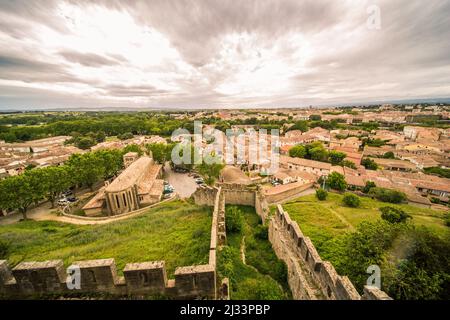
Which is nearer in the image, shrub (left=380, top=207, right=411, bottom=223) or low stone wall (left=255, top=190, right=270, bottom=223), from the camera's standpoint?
low stone wall (left=255, top=190, right=270, bottom=223)

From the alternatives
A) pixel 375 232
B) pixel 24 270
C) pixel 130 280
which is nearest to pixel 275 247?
pixel 375 232

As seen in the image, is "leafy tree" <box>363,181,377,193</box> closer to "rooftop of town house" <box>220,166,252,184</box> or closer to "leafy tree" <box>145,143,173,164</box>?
"rooftop of town house" <box>220,166,252,184</box>

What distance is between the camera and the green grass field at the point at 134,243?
991 cm

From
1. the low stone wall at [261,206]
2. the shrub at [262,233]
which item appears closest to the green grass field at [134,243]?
the shrub at [262,233]

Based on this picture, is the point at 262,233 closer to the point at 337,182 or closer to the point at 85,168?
the point at 337,182

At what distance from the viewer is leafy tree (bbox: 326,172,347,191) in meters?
35.8

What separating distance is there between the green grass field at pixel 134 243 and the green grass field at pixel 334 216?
1351 centimetres

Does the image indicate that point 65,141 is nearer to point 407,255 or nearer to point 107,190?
point 107,190

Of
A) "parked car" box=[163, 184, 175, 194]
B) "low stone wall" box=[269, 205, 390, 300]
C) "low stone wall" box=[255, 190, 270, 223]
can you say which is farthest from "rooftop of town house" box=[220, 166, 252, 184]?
"low stone wall" box=[269, 205, 390, 300]

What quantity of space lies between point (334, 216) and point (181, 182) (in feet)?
86.9

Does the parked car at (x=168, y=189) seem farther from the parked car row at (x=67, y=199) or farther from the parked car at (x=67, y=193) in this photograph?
the parked car at (x=67, y=193)

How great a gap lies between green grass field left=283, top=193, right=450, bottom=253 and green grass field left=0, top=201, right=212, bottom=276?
44.3ft
